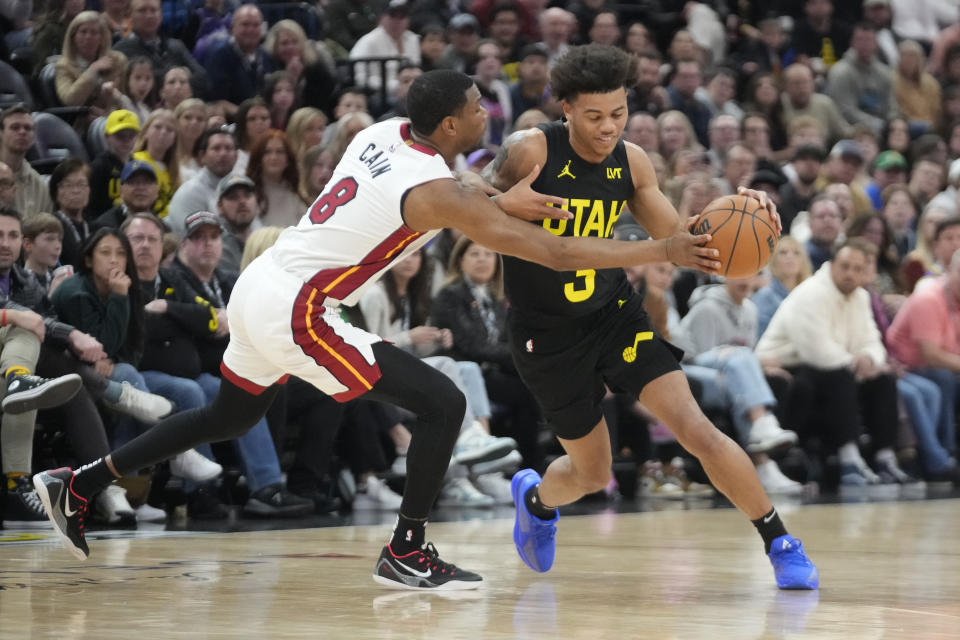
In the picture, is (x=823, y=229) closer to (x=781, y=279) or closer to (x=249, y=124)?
(x=781, y=279)

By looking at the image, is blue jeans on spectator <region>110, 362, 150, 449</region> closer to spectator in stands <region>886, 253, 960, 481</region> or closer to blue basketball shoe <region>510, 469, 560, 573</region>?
blue basketball shoe <region>510, 469, 560, 573</region>

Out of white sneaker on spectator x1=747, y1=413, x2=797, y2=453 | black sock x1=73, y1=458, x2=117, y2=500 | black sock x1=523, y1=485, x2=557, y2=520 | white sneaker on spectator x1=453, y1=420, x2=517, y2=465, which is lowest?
white sneaker on spectator x1=747, y1=413, x2=797, y2=453

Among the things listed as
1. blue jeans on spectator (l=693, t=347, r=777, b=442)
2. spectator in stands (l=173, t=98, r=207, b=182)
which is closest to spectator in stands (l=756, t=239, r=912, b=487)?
blue jeans on spectator (l=693, t=347, r=777, b=442)

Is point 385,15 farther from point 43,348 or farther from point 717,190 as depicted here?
point 43,348

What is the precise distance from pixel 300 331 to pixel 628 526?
10.0ft

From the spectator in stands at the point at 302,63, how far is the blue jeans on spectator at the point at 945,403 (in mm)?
4919

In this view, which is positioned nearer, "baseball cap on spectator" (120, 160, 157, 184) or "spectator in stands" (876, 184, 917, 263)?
"baseball cap on spectator" (120, 160, 157, 184)

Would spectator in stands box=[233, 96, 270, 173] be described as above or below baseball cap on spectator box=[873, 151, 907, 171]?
above

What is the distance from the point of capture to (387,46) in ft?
41.1

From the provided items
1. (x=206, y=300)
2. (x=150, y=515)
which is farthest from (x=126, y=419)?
(x=206, y=300)

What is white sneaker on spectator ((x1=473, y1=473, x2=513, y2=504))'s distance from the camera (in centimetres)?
888

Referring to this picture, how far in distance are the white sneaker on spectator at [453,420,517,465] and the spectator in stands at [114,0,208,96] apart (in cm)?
393

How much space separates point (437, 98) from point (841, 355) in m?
5.77

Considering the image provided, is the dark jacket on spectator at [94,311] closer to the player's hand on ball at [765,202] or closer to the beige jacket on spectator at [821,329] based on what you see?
the player's hand on ball at [765,202]
